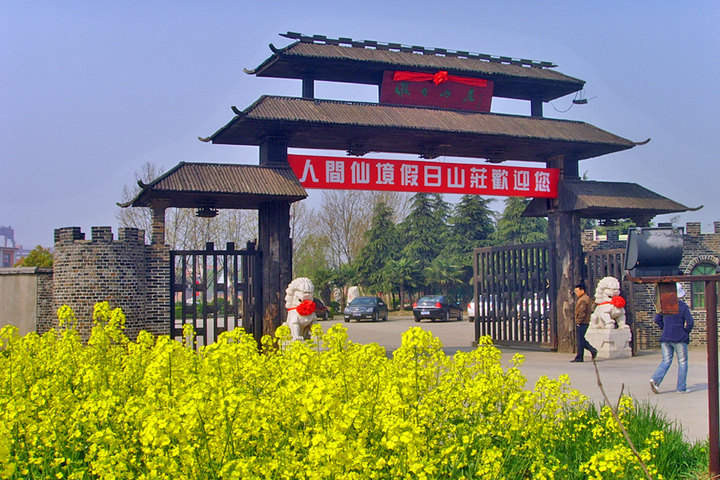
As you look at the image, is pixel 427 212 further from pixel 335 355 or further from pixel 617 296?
pixel 335 355

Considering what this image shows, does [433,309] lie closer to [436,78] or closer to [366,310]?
[366,310]

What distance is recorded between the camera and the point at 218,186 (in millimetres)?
13000

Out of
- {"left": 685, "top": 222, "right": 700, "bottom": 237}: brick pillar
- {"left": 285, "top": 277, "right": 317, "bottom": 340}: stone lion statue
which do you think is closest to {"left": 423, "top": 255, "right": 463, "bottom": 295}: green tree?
{"left": 685, "top": 222, "right": 700, "bottom": 237}: brick pillar

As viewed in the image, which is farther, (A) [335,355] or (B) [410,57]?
(B) [410,57]

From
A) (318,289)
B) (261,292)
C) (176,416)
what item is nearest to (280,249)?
(261,292)

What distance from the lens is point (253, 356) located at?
19.7 ft

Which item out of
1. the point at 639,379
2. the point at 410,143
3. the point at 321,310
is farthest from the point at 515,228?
the point at 639,379

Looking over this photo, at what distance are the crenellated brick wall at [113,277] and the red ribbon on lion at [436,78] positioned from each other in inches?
254

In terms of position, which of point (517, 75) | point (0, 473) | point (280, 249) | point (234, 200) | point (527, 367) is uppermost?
point (517, 75)

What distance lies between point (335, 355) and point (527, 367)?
30.0 ft

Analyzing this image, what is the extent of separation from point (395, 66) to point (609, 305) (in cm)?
723

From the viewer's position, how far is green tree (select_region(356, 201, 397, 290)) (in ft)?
148

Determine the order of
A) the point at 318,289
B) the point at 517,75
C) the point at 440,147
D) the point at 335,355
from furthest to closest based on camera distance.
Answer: the point at 318,289, the point at 517,75, the point at 440,147, the point at 335,355

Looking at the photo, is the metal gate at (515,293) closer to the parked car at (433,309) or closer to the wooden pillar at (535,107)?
the wooden pillar at (535,107)
